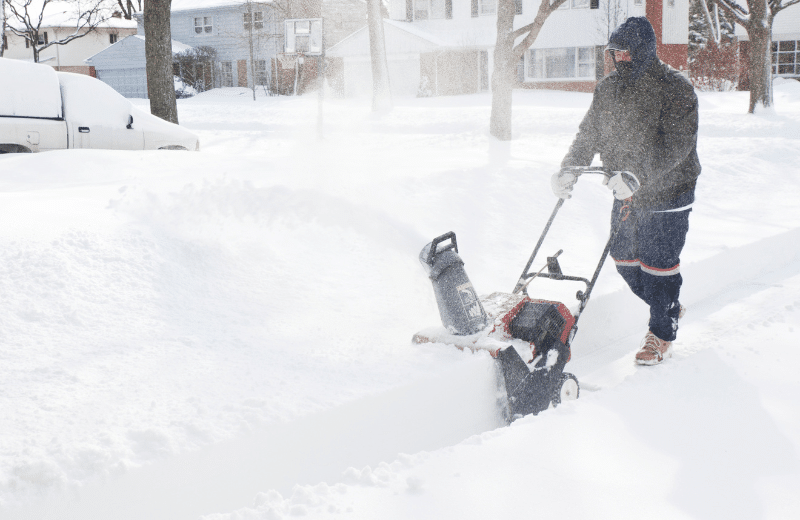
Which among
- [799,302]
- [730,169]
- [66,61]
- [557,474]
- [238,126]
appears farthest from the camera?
[66,61]

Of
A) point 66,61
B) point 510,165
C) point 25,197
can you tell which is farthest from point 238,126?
point 66,61

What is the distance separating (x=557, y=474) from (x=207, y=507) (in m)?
1.33

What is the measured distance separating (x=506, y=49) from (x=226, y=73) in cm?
2818

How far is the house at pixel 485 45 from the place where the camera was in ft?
94.5

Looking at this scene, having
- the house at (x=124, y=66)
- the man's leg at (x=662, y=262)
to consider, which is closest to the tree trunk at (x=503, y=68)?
the man's leg at (x=662, y=262)

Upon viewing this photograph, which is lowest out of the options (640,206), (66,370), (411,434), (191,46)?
(411,434)

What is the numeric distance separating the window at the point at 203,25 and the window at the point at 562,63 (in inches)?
735

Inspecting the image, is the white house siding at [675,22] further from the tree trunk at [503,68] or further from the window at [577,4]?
the tree trunk at [503,68]

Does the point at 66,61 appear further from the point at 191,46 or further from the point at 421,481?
the point at 421,481

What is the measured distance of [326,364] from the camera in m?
3.66

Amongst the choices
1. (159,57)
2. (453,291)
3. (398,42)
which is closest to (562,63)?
(398,42)

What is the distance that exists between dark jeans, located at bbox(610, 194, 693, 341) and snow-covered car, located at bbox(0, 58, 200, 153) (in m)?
7.65

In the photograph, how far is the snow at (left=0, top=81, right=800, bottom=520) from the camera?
2.63 metres

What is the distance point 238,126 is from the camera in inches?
830
